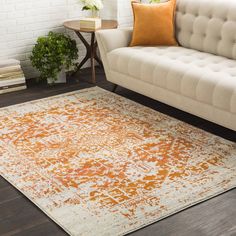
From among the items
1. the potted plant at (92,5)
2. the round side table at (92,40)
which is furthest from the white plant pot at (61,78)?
the potted plant at (92,5)

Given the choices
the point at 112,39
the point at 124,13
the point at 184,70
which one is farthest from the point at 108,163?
the point at 124,13

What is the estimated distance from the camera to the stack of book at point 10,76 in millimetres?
4832

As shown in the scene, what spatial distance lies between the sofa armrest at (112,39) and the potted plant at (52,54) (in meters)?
0.41

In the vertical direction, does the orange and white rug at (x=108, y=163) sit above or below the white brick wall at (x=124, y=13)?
below

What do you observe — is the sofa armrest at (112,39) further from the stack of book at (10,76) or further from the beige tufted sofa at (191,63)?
the stack of book at (10,76)

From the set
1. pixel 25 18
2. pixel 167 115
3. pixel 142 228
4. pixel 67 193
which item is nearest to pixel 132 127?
pixel 167 115

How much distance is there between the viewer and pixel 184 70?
13.1ft

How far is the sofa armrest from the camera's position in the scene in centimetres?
466

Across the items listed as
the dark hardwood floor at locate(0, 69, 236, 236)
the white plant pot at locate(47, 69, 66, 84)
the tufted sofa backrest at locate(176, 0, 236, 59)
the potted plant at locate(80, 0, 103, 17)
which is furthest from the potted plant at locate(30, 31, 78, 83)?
the dark hardwood floor at locate(0, 69, 236, 236)

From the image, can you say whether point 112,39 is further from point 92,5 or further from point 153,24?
point 92,5

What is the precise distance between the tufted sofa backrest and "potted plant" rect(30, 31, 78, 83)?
3.48ft

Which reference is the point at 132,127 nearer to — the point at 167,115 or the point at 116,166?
the point at 167,115

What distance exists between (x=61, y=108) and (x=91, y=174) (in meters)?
1.27

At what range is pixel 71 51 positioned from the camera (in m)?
5.03
